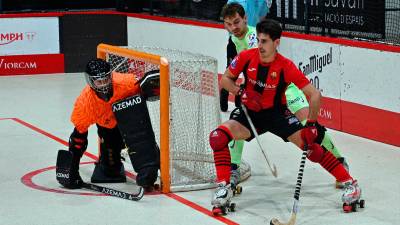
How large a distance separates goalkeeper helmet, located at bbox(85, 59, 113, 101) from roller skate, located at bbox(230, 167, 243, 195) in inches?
45.4

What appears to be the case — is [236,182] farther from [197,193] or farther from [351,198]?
[351,198]

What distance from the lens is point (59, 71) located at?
1409cm

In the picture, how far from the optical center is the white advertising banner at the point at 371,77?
8492mm

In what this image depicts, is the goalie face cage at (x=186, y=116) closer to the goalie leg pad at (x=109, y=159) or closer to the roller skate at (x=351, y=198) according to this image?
the goalie leg pad at (x=109, y=159)

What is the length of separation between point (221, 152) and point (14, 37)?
27.2 feet

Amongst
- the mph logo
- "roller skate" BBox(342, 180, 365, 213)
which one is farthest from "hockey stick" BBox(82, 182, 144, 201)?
the mph logo

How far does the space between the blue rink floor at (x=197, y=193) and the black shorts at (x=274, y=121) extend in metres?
0.55

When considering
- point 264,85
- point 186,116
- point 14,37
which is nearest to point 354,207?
point 264,85

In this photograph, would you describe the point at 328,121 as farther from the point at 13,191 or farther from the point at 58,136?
the point at 13,191

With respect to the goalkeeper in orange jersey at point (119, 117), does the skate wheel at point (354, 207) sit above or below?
below

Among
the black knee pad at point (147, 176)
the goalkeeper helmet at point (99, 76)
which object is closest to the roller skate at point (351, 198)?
the black knee pad at point (147, 176)

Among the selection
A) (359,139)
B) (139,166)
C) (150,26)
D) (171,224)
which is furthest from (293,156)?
(150,26)

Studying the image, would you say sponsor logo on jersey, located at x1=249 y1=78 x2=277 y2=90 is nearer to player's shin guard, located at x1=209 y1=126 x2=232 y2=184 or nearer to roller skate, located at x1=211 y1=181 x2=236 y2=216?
player's shin guard, located at x1=209 y1=126 x2=232 y2=184

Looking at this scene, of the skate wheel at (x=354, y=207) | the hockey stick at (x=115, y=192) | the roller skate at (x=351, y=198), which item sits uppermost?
the roller skate at (x=351, y=198)
